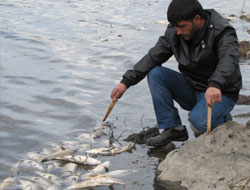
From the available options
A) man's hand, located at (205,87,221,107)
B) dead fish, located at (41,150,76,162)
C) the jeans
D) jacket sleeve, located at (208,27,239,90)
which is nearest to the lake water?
dead fish, located at (41,150,76,162)

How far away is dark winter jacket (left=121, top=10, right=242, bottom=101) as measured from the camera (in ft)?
16.2

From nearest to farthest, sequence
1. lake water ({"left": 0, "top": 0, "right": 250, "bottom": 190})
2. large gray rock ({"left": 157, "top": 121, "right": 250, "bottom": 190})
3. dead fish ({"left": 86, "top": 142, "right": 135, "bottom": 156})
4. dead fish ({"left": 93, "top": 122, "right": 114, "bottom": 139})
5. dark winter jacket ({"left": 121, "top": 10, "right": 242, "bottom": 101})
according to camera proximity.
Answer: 1. large gray rock ({"left": 157, "top": 121, "right": 250, "bottom": 190})
2. dark winter jacket ({"left": 121, "top": 10, "right": 242, "bottom": 101})
3. dead fish ({"left": 86, "top": 142, "right": 135, "bottom": 156})
4. lake water ({"left": 0, "top": 0, "right": 250, "bottom": 190})
5. dead fish ({"left": 93, "top": 122, "right": 114, "bottom": 139})

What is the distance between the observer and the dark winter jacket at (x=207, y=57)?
195 inches

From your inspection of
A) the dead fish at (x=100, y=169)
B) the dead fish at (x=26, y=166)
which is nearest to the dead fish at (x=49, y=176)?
the dead fish at (x=26, y=166)

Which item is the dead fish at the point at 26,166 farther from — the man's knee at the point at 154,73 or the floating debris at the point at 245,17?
the floating debris at the point at 245,17

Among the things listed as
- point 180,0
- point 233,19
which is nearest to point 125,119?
point 180,0

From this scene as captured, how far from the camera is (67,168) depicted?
527 centimetres

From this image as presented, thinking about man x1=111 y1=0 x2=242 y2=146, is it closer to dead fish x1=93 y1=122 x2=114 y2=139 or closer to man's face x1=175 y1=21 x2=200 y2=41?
man's face x1=175 y1=21 x2=200 y2=41

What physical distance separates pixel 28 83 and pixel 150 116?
250 centimetres

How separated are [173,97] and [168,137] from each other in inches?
19.3

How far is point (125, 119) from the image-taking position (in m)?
6.95

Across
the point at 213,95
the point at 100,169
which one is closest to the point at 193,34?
the point at 213,95

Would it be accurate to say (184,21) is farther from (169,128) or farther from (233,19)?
(233,19)

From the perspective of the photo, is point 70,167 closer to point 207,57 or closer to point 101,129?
point 101,129
